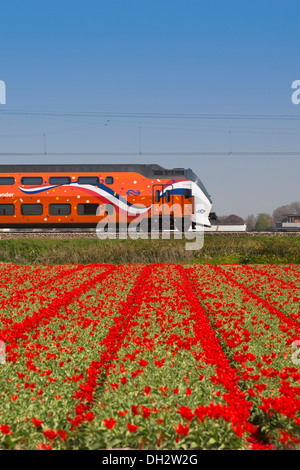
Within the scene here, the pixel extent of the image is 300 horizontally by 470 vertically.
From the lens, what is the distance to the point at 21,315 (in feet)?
34.6

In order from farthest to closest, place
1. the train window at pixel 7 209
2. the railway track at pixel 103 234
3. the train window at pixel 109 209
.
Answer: the train window at pixel 7 209, the train window at pixel 109 209, the railway track at pixel 103 234

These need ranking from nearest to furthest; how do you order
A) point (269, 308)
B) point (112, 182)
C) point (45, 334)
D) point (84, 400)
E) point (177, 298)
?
point (84, 400), point (45, 334), point (269, 308), point (177, 298), point (112, 182)

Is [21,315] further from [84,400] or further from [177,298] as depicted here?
[84,400]

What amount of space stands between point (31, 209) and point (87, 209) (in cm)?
426

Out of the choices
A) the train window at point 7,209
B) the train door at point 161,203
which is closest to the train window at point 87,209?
the train door at point 161,203

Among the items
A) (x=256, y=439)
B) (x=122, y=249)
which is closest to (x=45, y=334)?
(x=256, y=439)

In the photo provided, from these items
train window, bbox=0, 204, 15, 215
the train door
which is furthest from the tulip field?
train window, bbox=0, 204, 15, 215

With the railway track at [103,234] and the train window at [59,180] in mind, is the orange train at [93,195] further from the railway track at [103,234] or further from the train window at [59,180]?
the railway track at [103,234]

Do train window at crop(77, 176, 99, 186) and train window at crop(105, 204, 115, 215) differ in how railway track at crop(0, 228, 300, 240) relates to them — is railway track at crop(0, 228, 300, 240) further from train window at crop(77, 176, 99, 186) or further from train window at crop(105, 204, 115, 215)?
train window at crop(77, 176, 99, 186)

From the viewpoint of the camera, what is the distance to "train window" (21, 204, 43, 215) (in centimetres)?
3688

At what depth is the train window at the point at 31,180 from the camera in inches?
1446

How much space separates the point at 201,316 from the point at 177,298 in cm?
203

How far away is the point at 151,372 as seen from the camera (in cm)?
655

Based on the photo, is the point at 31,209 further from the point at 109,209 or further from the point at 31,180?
the point at 109,209
